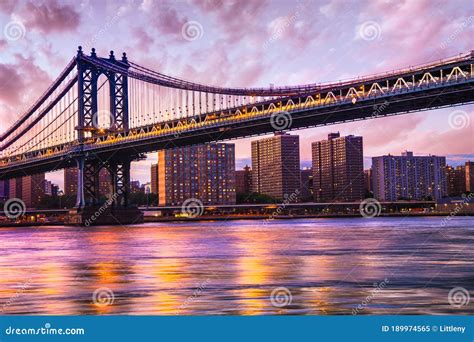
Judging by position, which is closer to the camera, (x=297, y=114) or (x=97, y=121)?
(x=297, y=114)

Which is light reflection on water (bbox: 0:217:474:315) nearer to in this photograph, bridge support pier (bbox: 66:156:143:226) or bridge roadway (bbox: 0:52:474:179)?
bridge roadway (bbox: 0:52:474:179)

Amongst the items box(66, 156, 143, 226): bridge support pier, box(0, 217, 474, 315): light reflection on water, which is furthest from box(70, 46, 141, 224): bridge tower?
box(0, 217, 474, 315): light reflection on water

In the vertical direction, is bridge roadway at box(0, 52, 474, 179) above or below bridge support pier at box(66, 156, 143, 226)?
above

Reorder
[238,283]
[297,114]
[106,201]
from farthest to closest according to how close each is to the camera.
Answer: [106,201] < [297,114] < [238,283]

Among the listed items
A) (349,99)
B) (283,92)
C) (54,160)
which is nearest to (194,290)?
(349,99)

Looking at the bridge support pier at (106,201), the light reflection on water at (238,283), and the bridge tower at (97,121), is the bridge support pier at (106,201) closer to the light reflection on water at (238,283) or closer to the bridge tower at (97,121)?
the bridge tower at (97,121)

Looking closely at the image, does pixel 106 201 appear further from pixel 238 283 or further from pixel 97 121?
pixel 238 283

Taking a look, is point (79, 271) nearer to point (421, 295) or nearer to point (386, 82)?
point (421, 295)

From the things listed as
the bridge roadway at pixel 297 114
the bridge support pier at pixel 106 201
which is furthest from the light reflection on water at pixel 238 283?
the bridge support pier at pixel 106 201


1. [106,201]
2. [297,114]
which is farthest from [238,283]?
[106,201]
